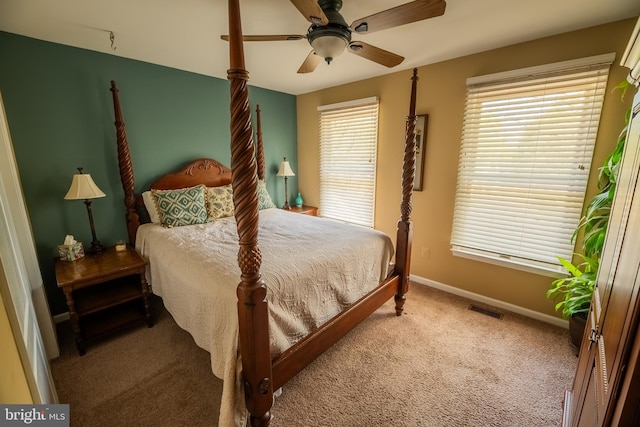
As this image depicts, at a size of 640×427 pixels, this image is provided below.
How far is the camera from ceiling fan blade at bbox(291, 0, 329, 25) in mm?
1205

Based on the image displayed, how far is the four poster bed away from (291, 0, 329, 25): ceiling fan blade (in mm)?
380

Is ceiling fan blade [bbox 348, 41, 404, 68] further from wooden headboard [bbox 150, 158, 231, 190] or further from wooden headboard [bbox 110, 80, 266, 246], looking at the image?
wooden headboard [bbox 150, 158, 231, 190]

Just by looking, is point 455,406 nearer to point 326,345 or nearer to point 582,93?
point 326,345

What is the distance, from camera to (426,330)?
7.42 feet

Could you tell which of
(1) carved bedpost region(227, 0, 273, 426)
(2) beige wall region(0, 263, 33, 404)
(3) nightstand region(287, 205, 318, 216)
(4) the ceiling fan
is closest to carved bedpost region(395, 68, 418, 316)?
(4) the ceiling fan

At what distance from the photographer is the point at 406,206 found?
230 centimetres

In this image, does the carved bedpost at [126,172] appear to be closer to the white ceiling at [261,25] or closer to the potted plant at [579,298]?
the white ceiling at [261,25]

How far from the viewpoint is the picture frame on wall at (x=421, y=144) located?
279cm

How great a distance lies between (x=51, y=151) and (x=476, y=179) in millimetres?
3779

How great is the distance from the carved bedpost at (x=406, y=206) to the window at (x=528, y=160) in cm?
74

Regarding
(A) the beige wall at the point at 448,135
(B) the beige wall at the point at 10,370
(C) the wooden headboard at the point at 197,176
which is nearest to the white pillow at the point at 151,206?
(C) the wooden headboard at the point at 197,176

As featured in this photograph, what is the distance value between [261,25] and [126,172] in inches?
70.6

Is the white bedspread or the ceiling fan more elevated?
the ceiling fan

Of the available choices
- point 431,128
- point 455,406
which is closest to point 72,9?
point 431,128
